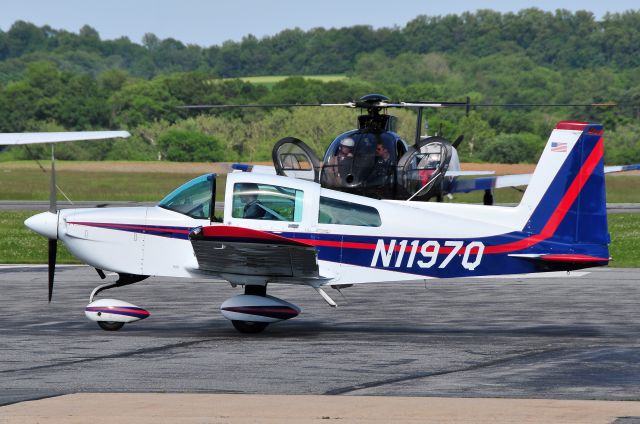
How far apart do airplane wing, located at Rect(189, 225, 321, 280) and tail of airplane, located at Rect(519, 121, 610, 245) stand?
2900 mm

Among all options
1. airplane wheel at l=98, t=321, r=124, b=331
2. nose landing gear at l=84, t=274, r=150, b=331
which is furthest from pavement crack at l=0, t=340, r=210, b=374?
airplane wheel at l=98, t=321, r=124, b=331

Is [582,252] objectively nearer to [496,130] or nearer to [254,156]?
[254,156]

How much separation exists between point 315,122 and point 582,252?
75.4 m

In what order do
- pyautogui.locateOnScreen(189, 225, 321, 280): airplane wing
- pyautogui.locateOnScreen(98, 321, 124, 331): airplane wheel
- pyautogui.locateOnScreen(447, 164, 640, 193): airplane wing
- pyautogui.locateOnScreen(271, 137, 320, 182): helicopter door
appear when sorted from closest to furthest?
pyautogui.locateOnScreen(189, 225, 321, 280): airplane wing
pyautogui.locateOnScreen(98, 321, 124, 331): airplane wheel
pyautogui.locateOnScreen(271, 137, 320, 182): helicopter door
pyautogui.locateOnScreen(447, 164, 640, 193): airplane wing

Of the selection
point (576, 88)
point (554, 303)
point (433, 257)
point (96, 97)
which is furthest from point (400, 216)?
point (576, 88)

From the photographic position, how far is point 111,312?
15.3 m

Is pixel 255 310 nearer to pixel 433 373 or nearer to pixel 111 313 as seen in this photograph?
pixel 111 313

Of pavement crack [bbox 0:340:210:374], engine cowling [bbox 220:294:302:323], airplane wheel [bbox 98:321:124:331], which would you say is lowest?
airplane wheel [bbox 98:321:124:331]

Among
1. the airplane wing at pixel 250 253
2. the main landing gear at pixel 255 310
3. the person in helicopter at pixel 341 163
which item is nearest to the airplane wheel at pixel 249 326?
the main landing gear at pixel 255 310

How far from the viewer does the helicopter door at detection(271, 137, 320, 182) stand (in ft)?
80.7

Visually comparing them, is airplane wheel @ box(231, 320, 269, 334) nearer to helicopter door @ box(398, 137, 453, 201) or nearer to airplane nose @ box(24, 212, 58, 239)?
airplane nose @ box(24, 212, 58, 239)

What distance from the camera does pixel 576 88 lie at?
479 feet

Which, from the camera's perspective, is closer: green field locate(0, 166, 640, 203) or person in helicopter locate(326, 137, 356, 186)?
person in helicopter locate(326, 137, 356, 186)

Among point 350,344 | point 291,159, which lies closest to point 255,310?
point 350,344
